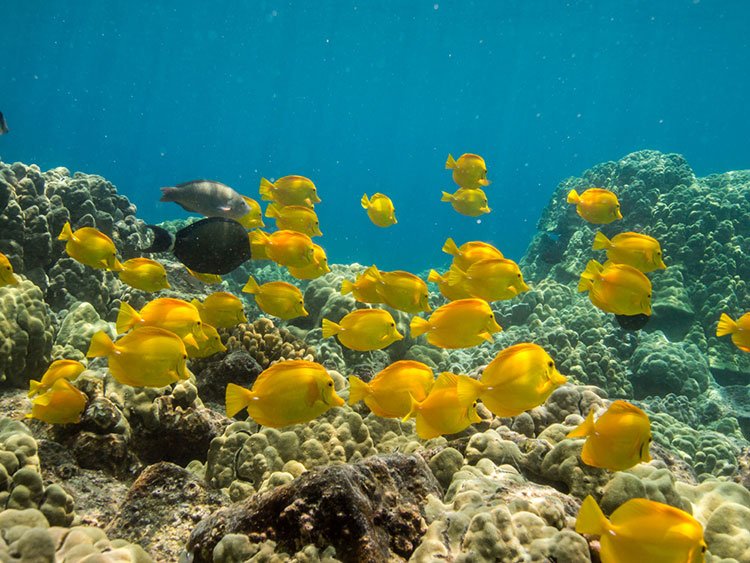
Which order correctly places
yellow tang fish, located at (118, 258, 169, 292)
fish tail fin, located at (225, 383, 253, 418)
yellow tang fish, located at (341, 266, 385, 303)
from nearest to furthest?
fish tail fin, located at (225, 383, 253, 418)
yellow tang fish, located at (118, 258, 169, 292)
yellow tang fish, located at (341, 266, 385, 303)

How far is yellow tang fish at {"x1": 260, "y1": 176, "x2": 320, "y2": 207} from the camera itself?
20.8ft

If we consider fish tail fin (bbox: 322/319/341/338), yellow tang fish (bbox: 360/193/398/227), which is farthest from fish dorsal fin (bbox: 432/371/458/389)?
yellow tang fish (bbox: 360/193/398/227)

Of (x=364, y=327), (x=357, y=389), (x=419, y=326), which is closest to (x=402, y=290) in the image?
(x=364, y=327)

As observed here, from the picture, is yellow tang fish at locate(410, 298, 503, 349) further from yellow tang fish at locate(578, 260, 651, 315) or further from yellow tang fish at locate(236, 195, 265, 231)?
yellow tang fish at locate(236, 195, 265, 231)

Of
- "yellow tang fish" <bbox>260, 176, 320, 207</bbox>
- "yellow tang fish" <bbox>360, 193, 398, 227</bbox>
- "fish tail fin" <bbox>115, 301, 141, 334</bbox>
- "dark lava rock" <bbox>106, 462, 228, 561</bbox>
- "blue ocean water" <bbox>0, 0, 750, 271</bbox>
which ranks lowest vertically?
"dark lava rock" <bbox>106, 462, 228, 561</bbox>

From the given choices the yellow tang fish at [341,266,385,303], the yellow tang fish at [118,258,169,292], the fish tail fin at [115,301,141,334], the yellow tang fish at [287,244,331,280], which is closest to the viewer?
the fish tail fin at [115,301,141,334]

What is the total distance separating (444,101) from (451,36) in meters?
51.8

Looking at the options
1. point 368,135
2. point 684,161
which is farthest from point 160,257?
point 368,135

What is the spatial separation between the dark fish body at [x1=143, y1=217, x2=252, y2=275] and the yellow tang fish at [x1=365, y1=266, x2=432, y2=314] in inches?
55.2

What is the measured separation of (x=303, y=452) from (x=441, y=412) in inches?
69.3


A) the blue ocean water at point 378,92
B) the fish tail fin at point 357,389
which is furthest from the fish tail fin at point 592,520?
the blue ocean water at point 378,92

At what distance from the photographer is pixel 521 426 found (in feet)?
15.4

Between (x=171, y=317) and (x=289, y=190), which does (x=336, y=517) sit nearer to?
(x=171, y=317)

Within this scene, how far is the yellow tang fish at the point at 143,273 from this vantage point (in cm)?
443
